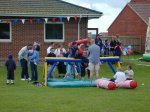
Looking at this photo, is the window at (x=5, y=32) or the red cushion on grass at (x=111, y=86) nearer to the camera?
the red cushion on grass at (x=111, y=86)

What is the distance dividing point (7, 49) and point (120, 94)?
638 inches

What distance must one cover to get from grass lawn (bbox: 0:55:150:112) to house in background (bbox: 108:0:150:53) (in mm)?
36161

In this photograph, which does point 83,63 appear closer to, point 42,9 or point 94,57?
point 94,57

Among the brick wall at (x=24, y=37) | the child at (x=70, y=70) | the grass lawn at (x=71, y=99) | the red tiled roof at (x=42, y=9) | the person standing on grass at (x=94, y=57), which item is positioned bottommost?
the grass lawn at (x=71, y=99)

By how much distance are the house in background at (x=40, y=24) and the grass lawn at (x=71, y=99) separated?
11717 mm

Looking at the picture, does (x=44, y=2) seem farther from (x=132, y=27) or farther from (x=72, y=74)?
(x=132, y=27)

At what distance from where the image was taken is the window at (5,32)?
32.4 meters

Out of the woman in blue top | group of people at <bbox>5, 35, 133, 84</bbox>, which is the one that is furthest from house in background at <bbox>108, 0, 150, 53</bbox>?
the woman in blue top

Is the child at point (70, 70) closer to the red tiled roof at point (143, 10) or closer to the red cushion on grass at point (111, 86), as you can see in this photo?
the red cushion on grass at point (111, 86)

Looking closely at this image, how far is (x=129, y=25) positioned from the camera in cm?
5978

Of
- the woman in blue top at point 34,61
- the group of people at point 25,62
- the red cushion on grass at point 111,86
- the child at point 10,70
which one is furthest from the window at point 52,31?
the red cushion on grass at point 111,86

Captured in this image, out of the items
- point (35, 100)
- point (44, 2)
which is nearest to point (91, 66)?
point (35, 100)

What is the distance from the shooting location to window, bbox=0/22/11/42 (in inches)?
1276

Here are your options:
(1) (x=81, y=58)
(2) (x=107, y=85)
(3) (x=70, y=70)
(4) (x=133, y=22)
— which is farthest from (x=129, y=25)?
(2) (x=107, y=85)
